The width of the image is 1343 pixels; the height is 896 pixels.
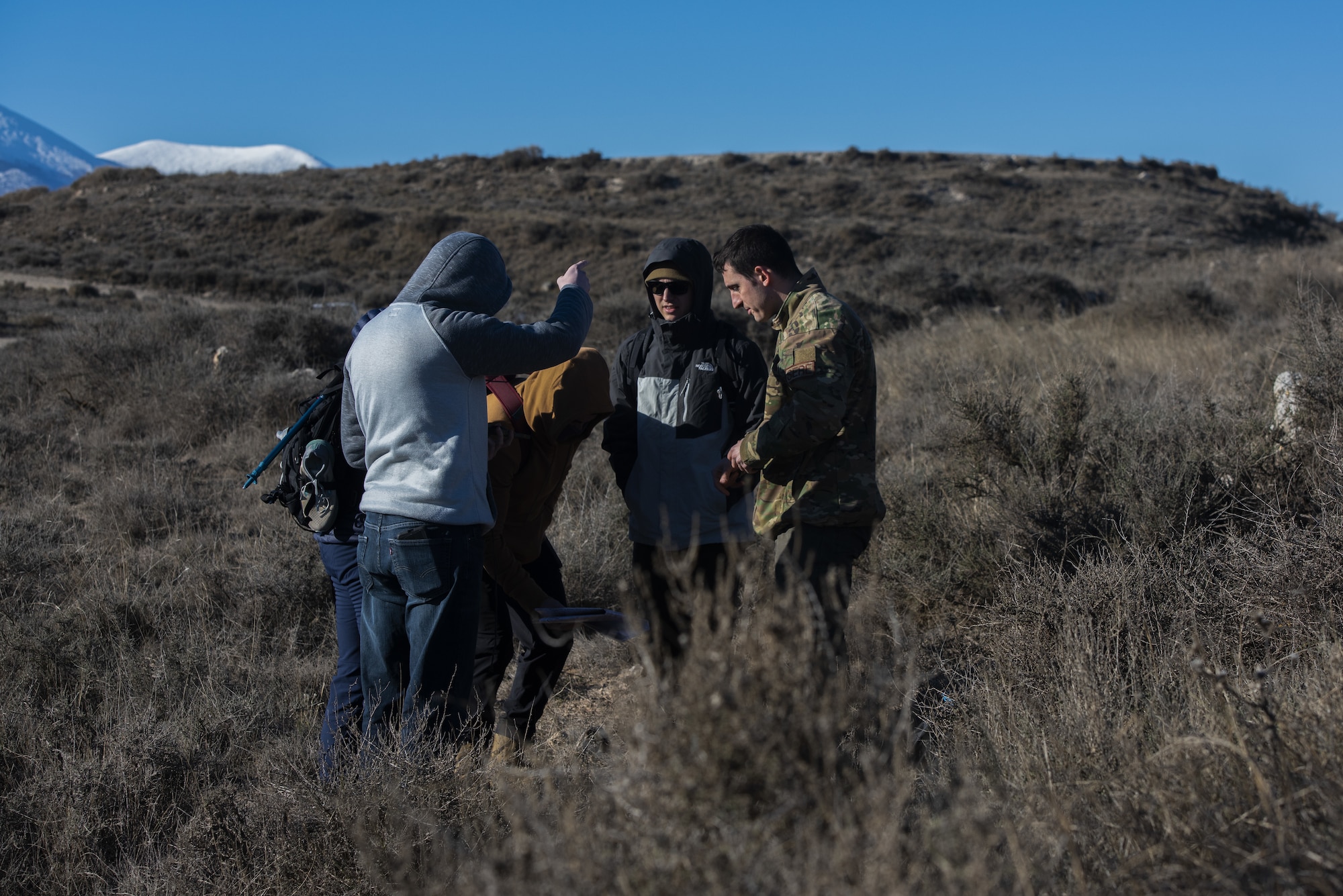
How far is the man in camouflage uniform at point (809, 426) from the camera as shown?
247cm

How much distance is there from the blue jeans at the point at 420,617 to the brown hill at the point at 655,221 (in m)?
9.87

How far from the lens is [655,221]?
28312mm

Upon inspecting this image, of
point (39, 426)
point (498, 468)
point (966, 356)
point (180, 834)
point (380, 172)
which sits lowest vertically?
point (180, 834)

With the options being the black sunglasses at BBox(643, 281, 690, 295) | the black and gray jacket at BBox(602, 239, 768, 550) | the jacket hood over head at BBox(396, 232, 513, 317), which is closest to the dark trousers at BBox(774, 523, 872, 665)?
the black and gray jacket at BBox(602, 239, 768, 550)

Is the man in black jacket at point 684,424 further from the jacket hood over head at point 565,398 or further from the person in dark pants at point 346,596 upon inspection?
the person in dark pants at point 346,596

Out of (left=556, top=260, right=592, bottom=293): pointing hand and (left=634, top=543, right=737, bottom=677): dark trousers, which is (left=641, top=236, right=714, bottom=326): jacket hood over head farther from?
(left=634, top=543, right=737, bottom=677): dark trousers

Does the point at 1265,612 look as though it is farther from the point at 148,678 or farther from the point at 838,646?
the point at 148,678

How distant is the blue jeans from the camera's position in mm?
2209

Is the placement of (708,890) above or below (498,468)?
below

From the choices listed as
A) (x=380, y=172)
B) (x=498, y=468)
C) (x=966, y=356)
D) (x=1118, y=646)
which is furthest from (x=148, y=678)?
(x=380, y=172)

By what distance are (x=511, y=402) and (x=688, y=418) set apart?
636mm

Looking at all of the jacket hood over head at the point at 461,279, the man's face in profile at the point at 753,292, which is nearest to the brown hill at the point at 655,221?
the man's face in profile at the point at 753,292

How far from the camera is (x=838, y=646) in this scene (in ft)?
7.16

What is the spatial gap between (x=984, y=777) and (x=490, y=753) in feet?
5.02
